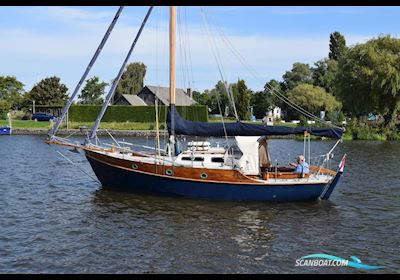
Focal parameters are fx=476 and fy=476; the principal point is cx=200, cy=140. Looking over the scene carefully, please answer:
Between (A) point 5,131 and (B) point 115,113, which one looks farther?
Result: (B) point 115,113

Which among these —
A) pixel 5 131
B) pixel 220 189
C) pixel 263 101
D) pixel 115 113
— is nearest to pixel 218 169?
pixel 220 189

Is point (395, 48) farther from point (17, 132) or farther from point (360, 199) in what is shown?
point (17, 132)

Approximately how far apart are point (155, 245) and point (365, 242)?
7747 millimetres

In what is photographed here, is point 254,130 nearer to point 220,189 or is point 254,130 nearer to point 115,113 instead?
point 220,189

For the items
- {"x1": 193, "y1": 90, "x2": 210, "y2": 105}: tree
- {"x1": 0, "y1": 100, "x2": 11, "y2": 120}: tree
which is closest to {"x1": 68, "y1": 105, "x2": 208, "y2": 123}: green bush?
{"x1": 0, "y1": 100, "x2": 11, "y2": 120}: tree

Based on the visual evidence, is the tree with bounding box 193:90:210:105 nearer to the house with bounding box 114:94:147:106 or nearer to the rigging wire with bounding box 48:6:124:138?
the house with bounding box 114:94:147:106

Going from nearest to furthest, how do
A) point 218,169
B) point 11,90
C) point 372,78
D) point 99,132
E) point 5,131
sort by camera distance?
point 218,169
point 372,78
point 99,132
point 5,131
point 11,90

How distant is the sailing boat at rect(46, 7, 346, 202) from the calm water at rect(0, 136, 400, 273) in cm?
62

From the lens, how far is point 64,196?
1006 inches

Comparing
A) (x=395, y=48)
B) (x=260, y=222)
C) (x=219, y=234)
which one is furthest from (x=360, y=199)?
(x=395, y=48)

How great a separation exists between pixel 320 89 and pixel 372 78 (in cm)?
3499

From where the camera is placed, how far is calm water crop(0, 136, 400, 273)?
Answer: 15.2 m

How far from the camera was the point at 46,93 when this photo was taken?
108 meters

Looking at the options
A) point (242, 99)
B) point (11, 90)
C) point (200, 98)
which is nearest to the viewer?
point (242, 99)
